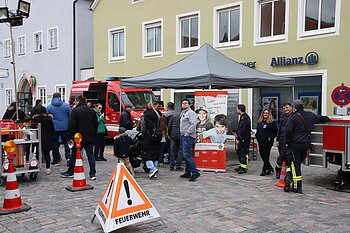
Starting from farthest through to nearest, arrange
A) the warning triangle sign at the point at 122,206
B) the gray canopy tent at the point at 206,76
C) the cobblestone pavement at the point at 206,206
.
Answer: the gray canopy tent at the point at 206,76 < the cobblestone pavement at the point at 206,206 < the warning triangle sign at the point at 122,206

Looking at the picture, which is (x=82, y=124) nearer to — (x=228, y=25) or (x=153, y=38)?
(x=228, y=25)

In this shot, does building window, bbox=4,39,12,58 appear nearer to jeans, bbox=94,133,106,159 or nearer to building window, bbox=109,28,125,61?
building window, bbox=109,28,125,61

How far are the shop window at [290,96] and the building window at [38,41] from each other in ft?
58.5

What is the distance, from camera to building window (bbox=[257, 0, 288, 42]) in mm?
14141

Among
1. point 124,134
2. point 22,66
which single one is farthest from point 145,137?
point 22,66

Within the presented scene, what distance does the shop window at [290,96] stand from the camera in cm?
1333

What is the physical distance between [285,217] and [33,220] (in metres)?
3.59

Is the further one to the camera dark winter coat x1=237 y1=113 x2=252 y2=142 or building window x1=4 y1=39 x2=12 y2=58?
building window x1=4 y1=39 x2=12 y2=58

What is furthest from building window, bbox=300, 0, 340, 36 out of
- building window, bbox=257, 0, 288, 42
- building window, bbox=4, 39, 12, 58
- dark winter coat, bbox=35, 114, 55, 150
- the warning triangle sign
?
building window, bbox=4, 39, 12, 58

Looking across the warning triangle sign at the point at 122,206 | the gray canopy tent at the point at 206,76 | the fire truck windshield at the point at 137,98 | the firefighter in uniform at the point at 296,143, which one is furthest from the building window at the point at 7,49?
the warning triangle sign at the point at 122,206

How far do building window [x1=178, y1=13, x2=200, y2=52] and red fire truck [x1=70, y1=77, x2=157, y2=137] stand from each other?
3.49 metres

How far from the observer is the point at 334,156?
760 centimetres

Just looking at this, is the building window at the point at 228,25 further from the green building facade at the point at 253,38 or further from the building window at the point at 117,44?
the building window at the point at 117,44

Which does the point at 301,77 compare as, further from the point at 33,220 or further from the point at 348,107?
the point at 33,220
